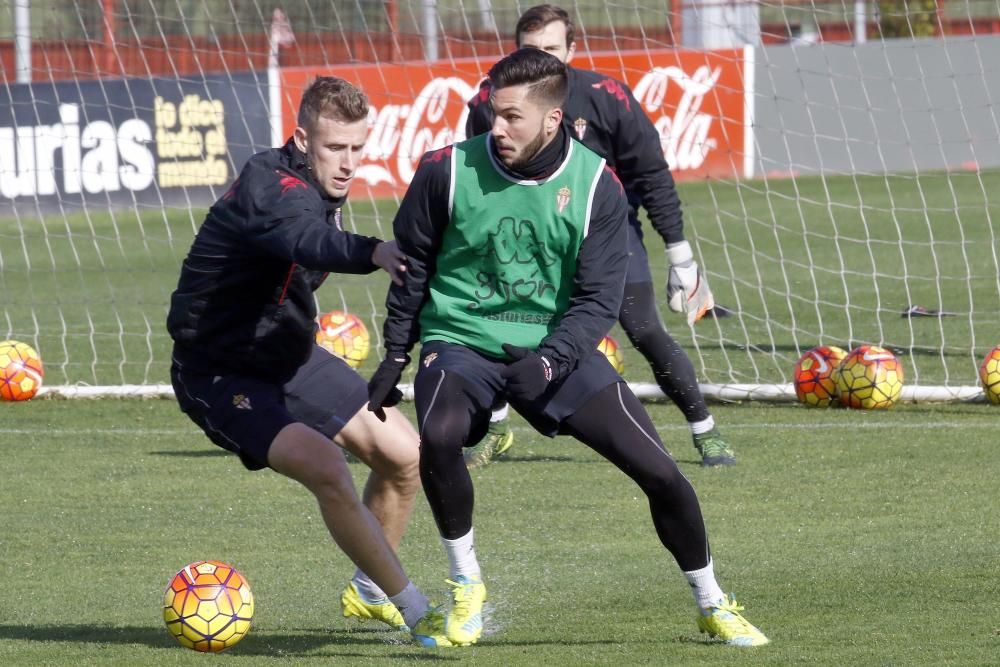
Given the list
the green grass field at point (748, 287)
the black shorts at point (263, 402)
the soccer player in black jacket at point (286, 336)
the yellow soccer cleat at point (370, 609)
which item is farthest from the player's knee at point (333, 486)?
the green grass field at point (748, 287)

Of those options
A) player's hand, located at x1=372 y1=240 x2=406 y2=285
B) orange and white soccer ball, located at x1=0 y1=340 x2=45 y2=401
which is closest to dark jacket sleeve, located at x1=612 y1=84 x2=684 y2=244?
player's hand, located at x1=372 y1=240 x2=406 y2=285

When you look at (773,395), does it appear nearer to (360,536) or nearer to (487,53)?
(360,536)

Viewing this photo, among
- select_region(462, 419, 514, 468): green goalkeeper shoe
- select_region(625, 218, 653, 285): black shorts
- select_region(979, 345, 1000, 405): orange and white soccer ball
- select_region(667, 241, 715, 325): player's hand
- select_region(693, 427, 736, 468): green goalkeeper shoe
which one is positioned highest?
select_region(625, 218, 653, 285): black shorts

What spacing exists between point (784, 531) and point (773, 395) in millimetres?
3255

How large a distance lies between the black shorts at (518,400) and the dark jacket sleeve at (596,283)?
7 centimetres

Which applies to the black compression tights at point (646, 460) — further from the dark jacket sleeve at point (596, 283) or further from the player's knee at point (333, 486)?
the player's knee at point (333, 486)

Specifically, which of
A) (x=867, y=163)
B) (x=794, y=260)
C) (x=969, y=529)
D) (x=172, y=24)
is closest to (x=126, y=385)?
(x=969, y=529)

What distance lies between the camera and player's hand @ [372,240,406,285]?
4734mm

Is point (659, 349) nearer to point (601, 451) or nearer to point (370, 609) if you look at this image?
point (370, 609)

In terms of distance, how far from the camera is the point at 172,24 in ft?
86.0

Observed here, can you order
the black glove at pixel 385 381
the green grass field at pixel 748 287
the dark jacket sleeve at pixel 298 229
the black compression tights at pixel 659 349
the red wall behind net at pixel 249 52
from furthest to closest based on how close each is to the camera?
1. the red wall behind net at pixel 249 52
2. the green grass field at pixel 748 287
3. the black compression tights at pixel 659 349
4. the black glove at pixel 385 381
5. the dark jacket sleeve at pixel 298 229

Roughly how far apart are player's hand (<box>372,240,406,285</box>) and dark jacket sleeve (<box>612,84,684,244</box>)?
3.17m

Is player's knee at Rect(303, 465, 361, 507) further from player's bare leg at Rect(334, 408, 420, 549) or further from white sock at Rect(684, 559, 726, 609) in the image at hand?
white sock at Rect(684, 559, 726, 609)

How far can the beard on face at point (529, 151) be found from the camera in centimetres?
488
